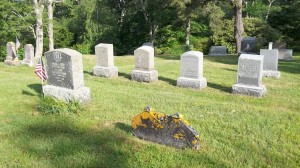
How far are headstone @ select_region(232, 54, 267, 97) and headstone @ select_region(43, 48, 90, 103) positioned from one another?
5200mm

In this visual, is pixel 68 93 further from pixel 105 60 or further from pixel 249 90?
pixel 249 90

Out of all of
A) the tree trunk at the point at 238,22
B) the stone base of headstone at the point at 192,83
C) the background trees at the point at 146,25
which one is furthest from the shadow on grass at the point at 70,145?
the background trees at the point at 146,25

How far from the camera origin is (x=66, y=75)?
841 cm

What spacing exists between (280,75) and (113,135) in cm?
953

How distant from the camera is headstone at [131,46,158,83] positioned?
12.0 m

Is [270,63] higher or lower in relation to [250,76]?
higher

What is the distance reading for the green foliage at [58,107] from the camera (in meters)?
7.79

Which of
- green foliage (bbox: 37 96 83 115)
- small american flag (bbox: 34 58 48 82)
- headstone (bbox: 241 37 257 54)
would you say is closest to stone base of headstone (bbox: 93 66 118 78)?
small american flag (bbox: 34 58 48 82)

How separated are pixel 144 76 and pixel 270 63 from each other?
5.54 meters

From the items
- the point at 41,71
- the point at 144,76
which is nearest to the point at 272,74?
the point at 144,76

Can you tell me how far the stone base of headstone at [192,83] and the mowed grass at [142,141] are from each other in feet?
1.08

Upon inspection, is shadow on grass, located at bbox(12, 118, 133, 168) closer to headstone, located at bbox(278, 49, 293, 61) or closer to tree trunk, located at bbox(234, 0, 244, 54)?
headstone, located at bbox(278, 49, 293, 61)

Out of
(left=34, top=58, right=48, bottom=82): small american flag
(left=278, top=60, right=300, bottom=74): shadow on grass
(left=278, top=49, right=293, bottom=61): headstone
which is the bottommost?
A: (left=278, top=60, right=300, bottom=74): shadow on grass

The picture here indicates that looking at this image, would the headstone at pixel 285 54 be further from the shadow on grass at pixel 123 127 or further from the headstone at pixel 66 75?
the shadow on grass at pixel 123 127
